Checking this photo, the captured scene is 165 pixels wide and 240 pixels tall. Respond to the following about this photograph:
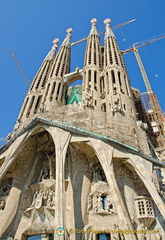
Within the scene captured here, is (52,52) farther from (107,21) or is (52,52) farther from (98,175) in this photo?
(98,175)

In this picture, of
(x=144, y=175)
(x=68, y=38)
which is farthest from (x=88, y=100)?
(x=68, y=38)

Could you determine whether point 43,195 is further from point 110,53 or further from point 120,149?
point 110,53

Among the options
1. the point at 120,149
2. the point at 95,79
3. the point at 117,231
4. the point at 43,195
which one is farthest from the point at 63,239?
the point at 95,79

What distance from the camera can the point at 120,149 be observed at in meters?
12.0

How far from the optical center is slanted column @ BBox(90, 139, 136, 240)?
9038mm

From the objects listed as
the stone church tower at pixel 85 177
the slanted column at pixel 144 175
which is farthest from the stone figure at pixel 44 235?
the slanted column at pixel 144 175

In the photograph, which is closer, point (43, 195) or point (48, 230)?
point (48, 230)

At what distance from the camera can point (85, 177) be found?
496 inches

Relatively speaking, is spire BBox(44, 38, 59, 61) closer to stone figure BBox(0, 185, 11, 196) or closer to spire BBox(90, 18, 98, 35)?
spire BBox(90, 18, 98, 35)

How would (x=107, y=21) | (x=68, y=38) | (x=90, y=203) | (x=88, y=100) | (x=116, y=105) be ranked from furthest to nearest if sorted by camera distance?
(x=68, y=38), (x=107, y=21), (x=88, y=100), (x=116, y=105), (x=90, y=203)

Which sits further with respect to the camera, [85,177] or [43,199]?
[43,199]

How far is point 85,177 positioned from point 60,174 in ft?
6.66

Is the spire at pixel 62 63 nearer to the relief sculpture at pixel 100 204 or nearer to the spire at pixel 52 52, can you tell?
the spire at pixel 52 52

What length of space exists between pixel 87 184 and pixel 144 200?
3377 mm
